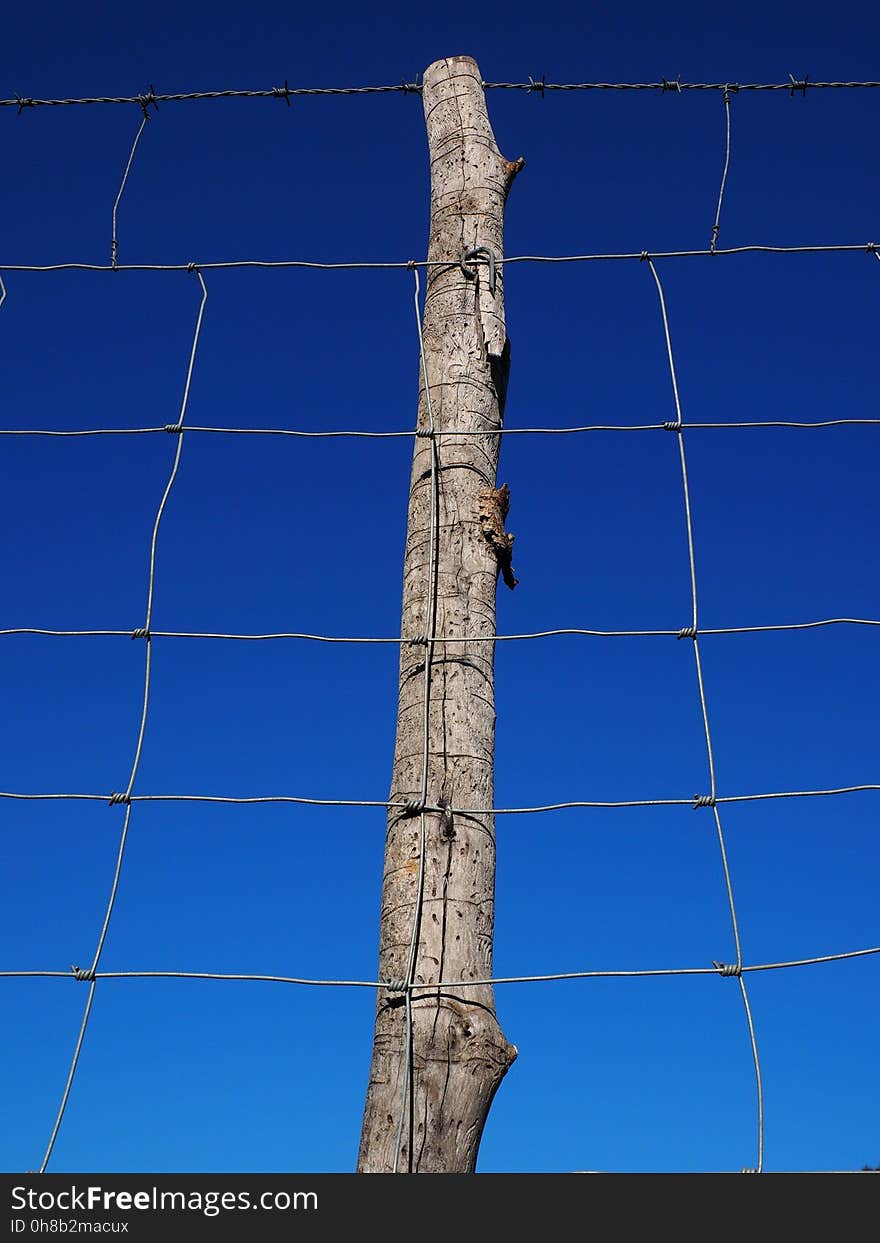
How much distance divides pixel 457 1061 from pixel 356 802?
490mm

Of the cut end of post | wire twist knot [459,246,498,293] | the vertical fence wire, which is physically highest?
the cut end of post

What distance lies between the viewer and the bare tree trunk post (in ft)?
6.59

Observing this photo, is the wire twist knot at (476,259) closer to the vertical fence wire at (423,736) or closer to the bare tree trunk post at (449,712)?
the bare tree trunk post at (449,712)

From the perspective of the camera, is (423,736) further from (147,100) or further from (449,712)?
(147,100)

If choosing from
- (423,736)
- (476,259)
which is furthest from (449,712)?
(476,259)

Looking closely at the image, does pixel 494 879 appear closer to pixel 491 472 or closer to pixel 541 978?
pixel 541 978

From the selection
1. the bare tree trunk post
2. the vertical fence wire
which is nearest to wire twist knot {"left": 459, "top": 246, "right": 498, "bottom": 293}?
the bare tree trunk post

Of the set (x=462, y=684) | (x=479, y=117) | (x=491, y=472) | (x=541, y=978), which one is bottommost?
(x=541, y=978)

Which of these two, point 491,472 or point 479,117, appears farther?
point 479,117

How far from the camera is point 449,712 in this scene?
90.8 inches

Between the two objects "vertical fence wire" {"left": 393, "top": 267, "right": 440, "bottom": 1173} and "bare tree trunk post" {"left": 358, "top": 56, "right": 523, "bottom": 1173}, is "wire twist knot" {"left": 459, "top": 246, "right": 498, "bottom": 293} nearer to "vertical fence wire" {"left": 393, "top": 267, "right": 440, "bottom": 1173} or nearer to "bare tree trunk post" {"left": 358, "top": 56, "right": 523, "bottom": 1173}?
"bare tree trunk post" {"left": 358, "top": 56, "right": 523, "bottom": 1173}

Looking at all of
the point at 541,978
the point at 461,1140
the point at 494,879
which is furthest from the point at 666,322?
the point at 461,1140
